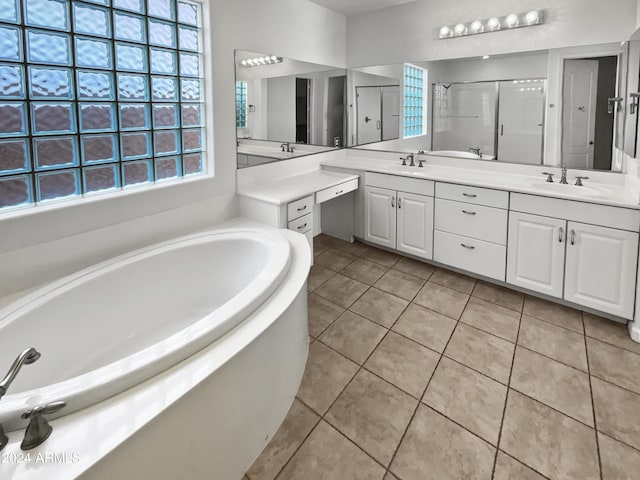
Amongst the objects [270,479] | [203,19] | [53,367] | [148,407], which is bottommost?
[270,479]

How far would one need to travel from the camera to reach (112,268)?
6.56 feet

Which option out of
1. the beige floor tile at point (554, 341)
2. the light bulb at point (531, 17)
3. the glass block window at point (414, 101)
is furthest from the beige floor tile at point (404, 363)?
the light bulb at point (531, 17)

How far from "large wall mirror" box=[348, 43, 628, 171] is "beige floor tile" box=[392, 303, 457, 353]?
1.50m

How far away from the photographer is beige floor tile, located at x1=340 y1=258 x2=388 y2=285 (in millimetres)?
3221

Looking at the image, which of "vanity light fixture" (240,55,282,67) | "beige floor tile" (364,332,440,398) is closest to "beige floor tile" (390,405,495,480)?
"beige floor tile" (364,332,440,398)

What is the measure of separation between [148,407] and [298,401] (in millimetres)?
892

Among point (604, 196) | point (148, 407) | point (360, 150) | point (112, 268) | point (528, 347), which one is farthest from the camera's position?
point (360, 150)

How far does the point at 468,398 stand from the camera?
1873 millimetres

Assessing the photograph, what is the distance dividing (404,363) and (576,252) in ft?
4.49

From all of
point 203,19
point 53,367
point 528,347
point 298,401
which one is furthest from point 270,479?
point 203,19

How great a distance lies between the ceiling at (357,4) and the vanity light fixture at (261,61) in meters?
0.79

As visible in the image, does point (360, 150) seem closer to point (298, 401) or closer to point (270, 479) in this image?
point (298, 401)

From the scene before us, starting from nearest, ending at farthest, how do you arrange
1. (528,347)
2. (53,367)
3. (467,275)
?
(53,367) → (528,347) → (467,275)

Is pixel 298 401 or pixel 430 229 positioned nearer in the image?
pixel 298 401
